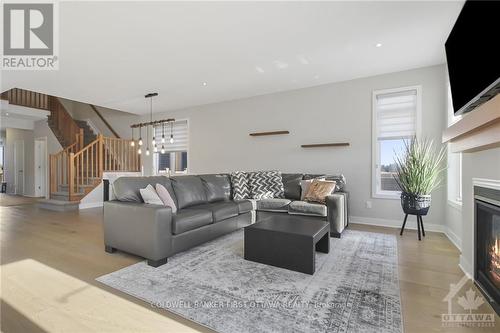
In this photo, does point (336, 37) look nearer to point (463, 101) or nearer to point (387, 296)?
point (463, 101)

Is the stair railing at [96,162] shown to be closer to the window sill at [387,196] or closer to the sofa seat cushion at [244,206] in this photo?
the sofa seat cushion at [244,206]

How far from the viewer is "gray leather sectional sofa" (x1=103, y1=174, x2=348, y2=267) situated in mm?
2556

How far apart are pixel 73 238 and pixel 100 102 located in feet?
12.4

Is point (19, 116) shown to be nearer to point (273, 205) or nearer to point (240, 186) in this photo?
point (240, 186)

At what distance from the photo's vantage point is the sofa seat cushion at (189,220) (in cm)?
270

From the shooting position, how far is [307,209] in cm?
364

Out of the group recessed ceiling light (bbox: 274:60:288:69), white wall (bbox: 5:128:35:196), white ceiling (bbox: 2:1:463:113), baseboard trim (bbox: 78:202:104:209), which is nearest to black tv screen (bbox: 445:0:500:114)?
white ceiling (bbox: 2:1:463:113)

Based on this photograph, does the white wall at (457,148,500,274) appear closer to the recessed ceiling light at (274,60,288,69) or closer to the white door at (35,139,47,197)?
the recessed ceiling light at (274,60,288,69)

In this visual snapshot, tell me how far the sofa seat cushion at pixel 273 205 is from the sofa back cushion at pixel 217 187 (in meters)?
0.64

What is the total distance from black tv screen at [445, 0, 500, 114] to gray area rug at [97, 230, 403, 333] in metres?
1.71

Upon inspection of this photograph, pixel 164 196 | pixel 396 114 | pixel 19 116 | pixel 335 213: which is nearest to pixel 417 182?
pixel 335 213

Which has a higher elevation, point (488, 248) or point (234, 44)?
point (234, 44)

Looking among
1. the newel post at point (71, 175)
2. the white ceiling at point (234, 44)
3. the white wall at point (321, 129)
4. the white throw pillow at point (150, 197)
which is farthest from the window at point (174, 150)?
the white throw pillow at point (150, 197)

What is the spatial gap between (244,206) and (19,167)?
9.26m
